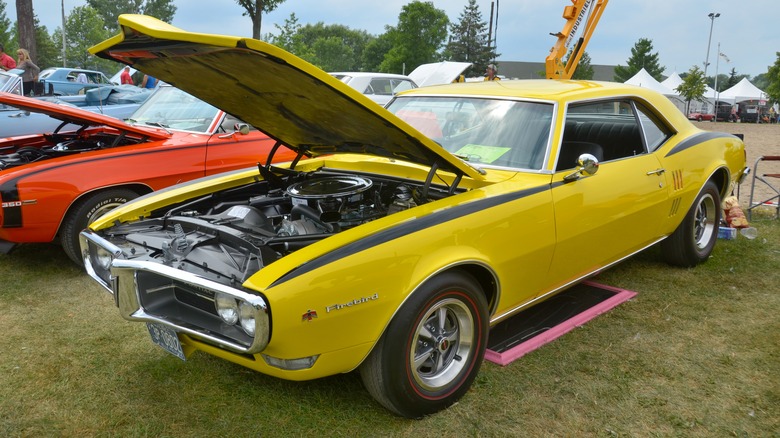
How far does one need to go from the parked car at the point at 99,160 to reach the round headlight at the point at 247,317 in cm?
298

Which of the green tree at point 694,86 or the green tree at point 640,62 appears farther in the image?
the green tree at point 640,62

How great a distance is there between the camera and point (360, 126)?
9.62 feet

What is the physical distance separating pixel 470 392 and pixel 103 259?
6.63 feet

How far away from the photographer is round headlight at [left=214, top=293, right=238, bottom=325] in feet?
7.68

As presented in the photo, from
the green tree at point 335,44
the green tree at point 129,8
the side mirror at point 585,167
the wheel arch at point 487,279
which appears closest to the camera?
the wheel arch at point 487,279

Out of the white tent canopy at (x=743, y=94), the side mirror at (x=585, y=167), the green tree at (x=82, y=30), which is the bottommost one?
the side mirror at (x=585, y=167)

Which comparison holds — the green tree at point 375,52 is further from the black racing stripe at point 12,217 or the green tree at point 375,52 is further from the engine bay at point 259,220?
the engine bay at point 259,220

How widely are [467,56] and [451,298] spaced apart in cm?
6991

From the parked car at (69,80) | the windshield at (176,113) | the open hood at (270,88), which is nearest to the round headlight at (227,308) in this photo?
the open hood at (270,88)

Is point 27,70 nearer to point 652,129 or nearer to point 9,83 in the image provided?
point 9,83

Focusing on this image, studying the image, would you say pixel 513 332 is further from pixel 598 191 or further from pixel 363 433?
pixel 363 433

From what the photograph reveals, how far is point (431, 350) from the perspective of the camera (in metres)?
2.73

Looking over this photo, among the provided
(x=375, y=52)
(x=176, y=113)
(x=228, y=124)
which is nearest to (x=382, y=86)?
(x=176, y=113)

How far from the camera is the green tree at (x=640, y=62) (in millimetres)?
60816
